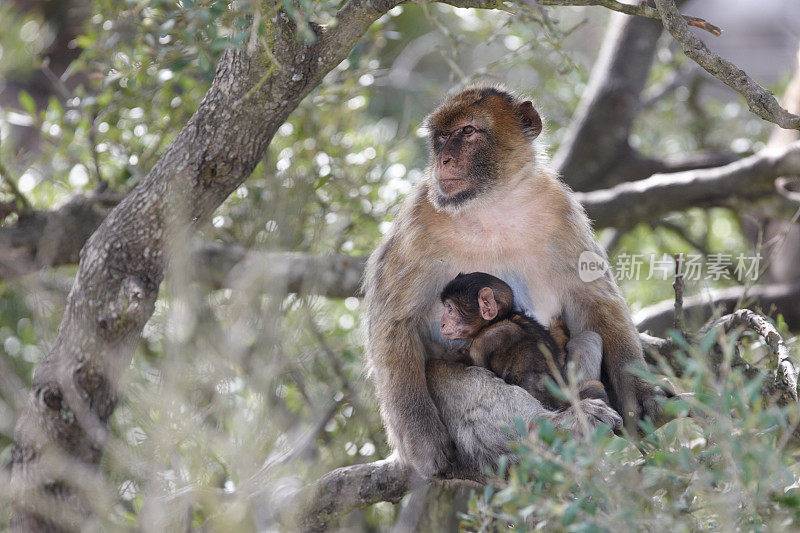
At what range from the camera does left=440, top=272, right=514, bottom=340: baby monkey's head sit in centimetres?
393

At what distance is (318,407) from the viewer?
3.99 m

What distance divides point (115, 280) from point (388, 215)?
7.12 feet

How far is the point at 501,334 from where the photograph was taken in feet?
12.8

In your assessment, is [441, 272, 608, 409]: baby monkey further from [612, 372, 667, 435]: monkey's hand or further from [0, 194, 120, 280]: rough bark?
[0, 194, 120, 280]: rough bark

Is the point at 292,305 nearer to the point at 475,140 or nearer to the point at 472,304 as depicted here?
the point at 472,304

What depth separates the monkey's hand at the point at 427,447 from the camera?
147 inches

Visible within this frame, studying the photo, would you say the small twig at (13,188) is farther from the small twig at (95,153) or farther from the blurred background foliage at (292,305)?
the small twig at (95,153)

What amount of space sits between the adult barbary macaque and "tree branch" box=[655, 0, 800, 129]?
110cm

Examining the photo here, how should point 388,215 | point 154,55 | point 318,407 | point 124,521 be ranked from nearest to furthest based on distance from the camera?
point 124,521 < point 318,407 < point 154,55 < point 388,215

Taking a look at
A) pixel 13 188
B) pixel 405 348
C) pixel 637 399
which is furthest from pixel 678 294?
pixel 13 188

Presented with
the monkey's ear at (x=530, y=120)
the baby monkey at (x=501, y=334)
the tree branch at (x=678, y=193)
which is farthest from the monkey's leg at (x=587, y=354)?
the tree branch at (x=678, y=193)

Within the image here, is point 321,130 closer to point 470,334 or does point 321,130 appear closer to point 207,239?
point 207,239

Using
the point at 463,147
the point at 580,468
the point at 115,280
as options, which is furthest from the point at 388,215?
the point at 580,468

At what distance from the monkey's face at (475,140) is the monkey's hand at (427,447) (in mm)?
997
